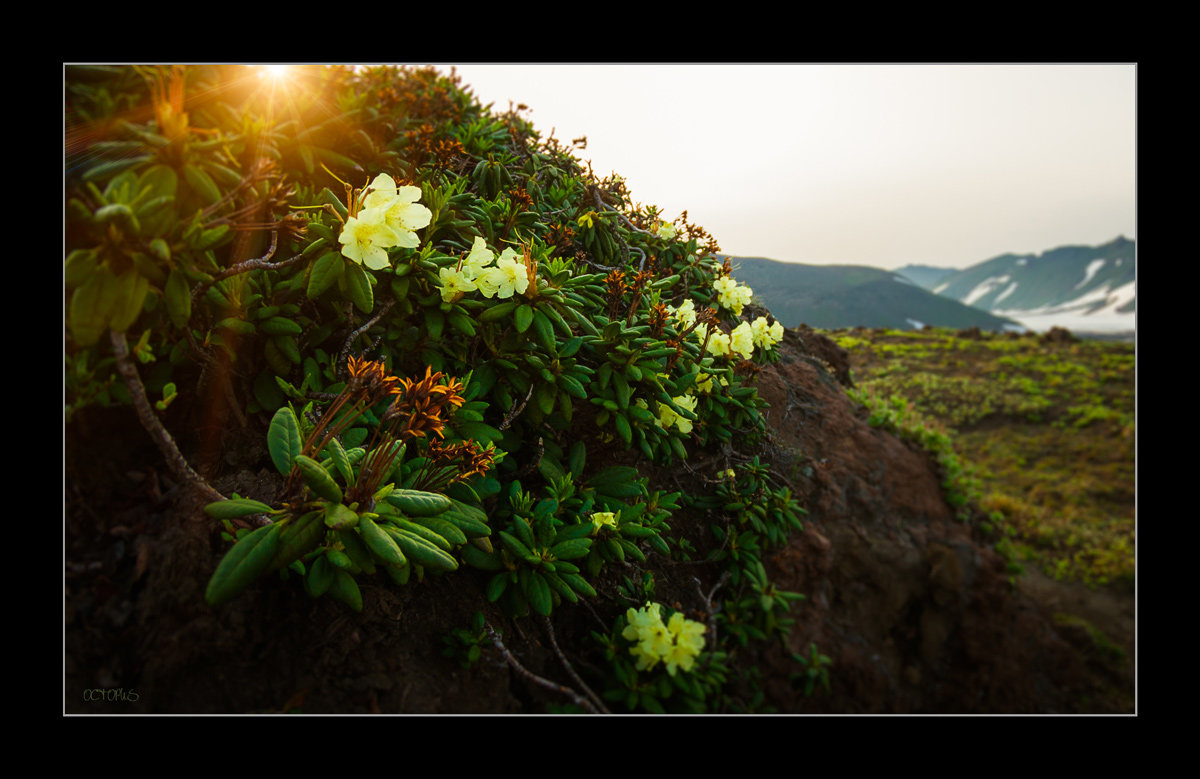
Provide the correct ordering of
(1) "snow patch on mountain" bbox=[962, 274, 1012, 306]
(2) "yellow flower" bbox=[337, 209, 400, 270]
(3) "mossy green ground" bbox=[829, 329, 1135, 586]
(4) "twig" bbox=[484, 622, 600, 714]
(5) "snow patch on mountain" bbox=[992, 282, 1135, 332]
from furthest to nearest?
(1) "snow patch on mountain" bbox=[962, 274, 1012, 306]
(5) "snow patch on mountain" bbox=[992, 282, 1135, 332]
(3) "mossy green ground" bbox=[829, 329, 1135, 586]
(4) "twig" bbox=[484, 622, 600, 714]
(2) "yellow flower" bbox=[337, 209, 400, 270]

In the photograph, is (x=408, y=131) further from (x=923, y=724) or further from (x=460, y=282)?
(x=923, y=724)

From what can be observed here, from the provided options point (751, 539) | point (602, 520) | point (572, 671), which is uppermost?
point (602, 520)

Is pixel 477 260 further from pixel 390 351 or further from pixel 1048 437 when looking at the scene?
pixel 1048 437

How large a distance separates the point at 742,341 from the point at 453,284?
1203 millimetres

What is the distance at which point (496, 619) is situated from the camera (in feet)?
4.70

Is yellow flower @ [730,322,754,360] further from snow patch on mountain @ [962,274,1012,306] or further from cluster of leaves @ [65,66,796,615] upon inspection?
snow patch on mountain @ [962,274,1012,306]

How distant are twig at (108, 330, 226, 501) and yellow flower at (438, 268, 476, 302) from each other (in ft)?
2.38

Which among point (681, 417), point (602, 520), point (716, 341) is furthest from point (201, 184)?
point (716, 341)

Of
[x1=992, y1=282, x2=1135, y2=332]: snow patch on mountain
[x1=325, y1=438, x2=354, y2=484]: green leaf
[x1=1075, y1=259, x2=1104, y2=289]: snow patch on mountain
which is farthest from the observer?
[x1=1075, y1=259, x2=1104, y2=289]: snow patch on mountain

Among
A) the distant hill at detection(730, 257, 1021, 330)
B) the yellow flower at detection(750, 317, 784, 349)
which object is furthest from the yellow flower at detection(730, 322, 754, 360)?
the distant hill at detection(730, 257, 1021, 330)

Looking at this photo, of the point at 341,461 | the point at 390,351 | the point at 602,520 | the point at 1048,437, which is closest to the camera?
the point at 341,461

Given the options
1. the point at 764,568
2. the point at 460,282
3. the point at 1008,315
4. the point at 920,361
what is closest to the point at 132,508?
the point at 460,282

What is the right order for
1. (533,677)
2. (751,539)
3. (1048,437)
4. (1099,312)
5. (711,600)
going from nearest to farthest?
1. (533,677)
2. (711,600)
3. (751,539)
4. (1099,312)
5. (1048,437)

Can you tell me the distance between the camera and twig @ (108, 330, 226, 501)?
3.26 ft
